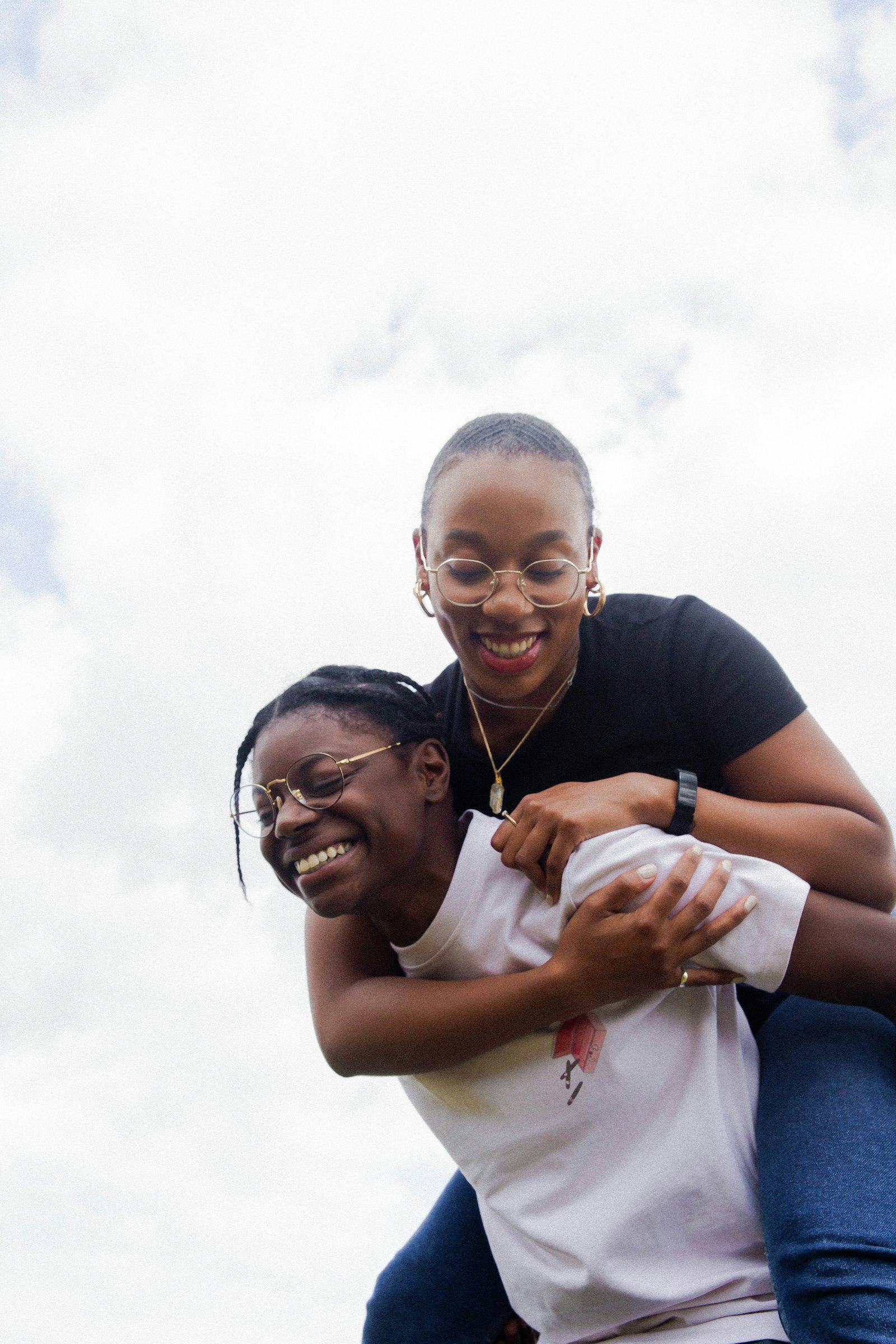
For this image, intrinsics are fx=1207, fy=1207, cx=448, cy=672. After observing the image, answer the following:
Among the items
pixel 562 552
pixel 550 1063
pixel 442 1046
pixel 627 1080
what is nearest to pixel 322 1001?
pixel 442 1046

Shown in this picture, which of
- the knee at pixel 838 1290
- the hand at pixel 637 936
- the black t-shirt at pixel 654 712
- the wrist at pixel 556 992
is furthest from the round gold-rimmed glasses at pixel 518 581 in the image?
the knee at pixel 838 1290

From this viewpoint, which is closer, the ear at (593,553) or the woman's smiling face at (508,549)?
the woman's smiling face at (508,549)

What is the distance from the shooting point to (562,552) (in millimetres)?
3369

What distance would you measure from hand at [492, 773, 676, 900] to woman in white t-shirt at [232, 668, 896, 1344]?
0.16ft

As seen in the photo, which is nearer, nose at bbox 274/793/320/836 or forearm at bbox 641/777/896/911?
forearm at bbox 641/777/896/911

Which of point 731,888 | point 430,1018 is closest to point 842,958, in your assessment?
point 731,888

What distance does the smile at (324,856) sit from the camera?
10.5 ft

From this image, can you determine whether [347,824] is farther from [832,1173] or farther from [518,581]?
[832,1173]

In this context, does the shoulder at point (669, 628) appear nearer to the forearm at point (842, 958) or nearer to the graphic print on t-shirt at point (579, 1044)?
the forearm at point (842, 958)

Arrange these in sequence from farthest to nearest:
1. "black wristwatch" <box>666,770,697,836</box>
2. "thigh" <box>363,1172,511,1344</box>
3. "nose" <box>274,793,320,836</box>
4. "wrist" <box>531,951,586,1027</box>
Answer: "thigh" <box>363,1172,511,1344</box>, "nose" <box>274,793,320,836</box>, "black wristwatch" <box>666,770,697,836</box>, "wrist" <box>531,951,586,1027</box>

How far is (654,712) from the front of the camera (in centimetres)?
351

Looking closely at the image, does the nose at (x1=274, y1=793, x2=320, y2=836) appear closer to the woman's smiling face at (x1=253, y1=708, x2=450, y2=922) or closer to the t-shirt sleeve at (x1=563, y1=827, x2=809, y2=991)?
the woman's smiling face at (x1=253, y1=708, x2=450, y2=922)

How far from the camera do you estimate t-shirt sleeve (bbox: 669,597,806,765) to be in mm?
3398

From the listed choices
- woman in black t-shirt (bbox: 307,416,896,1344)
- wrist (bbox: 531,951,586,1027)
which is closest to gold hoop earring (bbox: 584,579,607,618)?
woman in black t-shirt (bbox: 307,416,896,1344)
